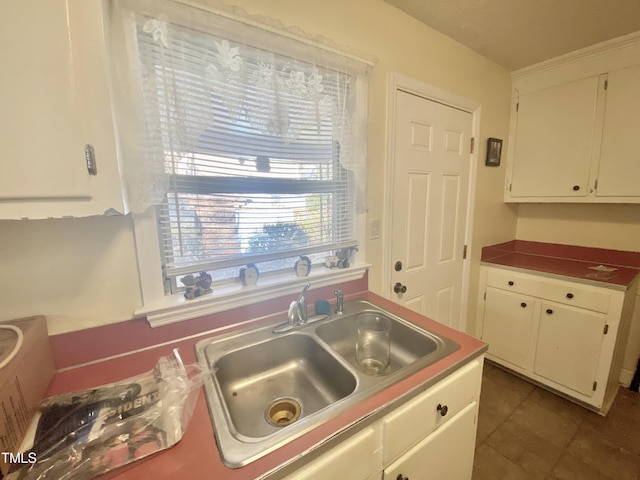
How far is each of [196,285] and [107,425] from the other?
19.7 inches

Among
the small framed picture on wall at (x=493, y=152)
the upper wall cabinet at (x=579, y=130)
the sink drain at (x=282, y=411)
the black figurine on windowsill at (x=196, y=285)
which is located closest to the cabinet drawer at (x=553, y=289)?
the upper wall cabinet at (x=579, y=130)

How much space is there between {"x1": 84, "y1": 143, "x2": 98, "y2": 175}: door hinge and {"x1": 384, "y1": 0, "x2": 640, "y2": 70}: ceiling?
157cm

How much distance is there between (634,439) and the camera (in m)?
1.57

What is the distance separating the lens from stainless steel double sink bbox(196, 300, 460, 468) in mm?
872

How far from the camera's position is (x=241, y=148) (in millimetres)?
1095

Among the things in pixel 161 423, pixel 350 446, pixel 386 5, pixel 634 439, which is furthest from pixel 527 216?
pixel 161 423

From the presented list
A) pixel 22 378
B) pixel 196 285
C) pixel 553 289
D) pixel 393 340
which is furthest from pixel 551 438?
pixel 22 378

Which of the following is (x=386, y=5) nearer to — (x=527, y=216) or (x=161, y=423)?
(x=161, y=423)

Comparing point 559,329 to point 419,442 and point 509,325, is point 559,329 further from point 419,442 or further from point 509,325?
point 419,442

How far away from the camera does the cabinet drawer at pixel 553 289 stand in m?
1.67

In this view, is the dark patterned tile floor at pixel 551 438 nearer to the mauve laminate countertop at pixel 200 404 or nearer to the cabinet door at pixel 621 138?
the mauve laminate countertop at pixel 200 404

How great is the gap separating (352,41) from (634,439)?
8.98 ft

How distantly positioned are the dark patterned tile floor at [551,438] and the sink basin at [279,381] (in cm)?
111

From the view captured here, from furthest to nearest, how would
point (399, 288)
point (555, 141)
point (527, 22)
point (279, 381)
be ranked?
point (555, 141) < point (399, 288) < point (527, 22) < point (279, 381)
